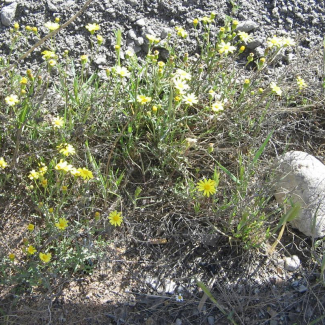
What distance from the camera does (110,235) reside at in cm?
234

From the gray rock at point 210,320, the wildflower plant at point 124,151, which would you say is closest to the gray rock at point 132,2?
the wildflower plant at point 124,151

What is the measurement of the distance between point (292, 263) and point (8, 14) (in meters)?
2.37

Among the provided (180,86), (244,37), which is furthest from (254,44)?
(180,86)

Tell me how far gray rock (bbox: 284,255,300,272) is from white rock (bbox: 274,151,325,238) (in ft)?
0.52

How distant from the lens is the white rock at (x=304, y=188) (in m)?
2.41

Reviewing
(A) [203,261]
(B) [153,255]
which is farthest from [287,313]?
(B) [153,255]

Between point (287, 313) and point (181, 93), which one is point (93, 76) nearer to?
point (181, 93)

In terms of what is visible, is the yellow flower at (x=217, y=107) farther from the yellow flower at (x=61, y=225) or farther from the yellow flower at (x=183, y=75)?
the yellow flower at (x=61, y=225)

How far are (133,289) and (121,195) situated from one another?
1.80 ft

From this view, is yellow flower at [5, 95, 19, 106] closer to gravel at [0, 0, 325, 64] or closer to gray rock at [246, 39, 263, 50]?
gravel at [0, 0, 325, 64]

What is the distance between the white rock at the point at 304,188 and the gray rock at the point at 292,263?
16 centimetres

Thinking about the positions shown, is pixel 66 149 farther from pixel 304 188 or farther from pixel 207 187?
pixel 304 188

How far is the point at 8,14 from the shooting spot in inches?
108

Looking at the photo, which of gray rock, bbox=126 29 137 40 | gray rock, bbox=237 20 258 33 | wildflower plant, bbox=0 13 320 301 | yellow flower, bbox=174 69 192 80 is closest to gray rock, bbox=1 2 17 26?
wildflower plant, bbox=0 13 320 301
